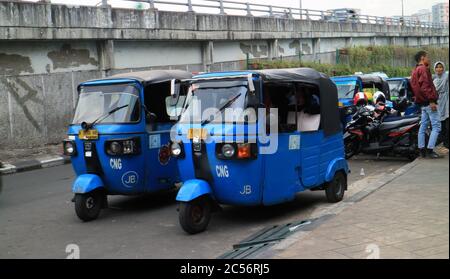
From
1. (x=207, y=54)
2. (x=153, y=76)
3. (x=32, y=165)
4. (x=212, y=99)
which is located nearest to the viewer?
(x=212, y=99)

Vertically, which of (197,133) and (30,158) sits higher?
(197,133)

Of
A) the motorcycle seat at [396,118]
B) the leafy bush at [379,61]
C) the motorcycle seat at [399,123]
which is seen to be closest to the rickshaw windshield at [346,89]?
the motorcycle seat at [396,118]

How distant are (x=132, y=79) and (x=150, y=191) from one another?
67.2 inches

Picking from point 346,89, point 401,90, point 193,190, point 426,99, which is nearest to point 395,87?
point 401,90

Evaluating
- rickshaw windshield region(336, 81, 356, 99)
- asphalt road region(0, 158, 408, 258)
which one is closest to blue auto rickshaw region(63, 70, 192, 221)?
asphalt road region(0, 158, 408, 258)

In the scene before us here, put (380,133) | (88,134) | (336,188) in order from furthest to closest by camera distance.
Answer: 1. (380,133)
2. (336,188)
3. (88,134)

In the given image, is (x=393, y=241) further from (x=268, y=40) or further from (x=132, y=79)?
(x=268, y=40)

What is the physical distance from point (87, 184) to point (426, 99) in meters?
6.41

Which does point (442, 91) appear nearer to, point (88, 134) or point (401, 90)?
point (88, 134)

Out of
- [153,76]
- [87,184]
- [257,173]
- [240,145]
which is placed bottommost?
[87,184]

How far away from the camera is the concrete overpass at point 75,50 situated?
A: 1468cm

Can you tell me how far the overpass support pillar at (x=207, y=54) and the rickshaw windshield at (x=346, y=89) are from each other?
870cm

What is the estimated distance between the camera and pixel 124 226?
7148 millimetres

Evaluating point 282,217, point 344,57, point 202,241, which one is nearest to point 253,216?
point 282,217
